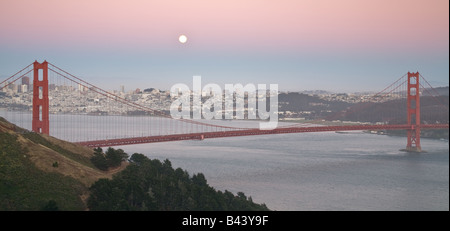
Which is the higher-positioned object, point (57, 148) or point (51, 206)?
point (57, 148)

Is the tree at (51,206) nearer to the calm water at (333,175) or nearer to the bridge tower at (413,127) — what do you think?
the calm water at (333,175)

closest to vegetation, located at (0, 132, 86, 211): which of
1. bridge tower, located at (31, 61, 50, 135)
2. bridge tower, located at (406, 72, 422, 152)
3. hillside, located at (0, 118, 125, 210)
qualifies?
hillside, located at (0, 118, 125, 210)

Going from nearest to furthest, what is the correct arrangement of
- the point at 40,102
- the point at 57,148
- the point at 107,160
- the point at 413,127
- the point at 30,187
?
the point at 30,187, the point at 107,160, the point at 57,148, the point at 40,102, the point at 413,127

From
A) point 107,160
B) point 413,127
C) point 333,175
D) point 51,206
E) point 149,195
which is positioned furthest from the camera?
point 413,127

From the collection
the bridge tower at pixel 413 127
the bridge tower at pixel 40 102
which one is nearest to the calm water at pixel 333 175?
the bridge tower at pixel 413 127

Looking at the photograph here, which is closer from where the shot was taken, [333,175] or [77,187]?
[77,187]

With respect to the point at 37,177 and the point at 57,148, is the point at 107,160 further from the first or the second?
the point at 37,177

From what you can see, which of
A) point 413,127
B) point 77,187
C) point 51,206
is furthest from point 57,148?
point 413,127
